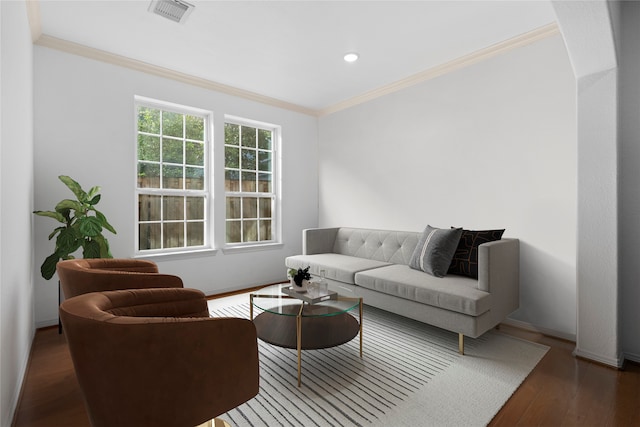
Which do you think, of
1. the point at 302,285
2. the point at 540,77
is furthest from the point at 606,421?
the point at 540,77

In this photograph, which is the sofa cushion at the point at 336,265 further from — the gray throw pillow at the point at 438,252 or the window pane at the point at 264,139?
the window pane at the point at 264,139

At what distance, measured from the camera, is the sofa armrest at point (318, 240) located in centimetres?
449

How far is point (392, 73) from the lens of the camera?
3902mm

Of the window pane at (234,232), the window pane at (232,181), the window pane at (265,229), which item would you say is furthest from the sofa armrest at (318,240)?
the window pane at (232,181)

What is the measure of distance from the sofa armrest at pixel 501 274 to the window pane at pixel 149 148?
3679mm

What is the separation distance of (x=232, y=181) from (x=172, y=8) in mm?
2297

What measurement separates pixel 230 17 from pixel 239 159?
2.15 m

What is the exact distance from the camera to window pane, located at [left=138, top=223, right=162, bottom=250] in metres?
3.85

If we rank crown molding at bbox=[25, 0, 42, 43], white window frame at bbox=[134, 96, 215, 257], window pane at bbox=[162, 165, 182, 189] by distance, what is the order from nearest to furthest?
crown molding at bbox=[25, 0, 42, 43] < white window frame at bbox=[134, 96, 215, 257] < window pane at bbox=[162, 165, 182, 189]

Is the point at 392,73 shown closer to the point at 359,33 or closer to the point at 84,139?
the point at 359,33

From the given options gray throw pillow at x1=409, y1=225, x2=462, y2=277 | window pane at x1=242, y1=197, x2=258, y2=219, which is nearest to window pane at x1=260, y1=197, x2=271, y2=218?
window pane at x1=242, y1=197, x2=258, y2=219

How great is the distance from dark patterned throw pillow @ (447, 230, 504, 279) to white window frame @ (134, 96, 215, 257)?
2974 mm

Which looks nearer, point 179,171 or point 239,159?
point 179,171

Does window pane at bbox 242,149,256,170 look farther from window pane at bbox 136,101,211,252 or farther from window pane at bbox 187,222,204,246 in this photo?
window pane at bbox 187,222,204,246
